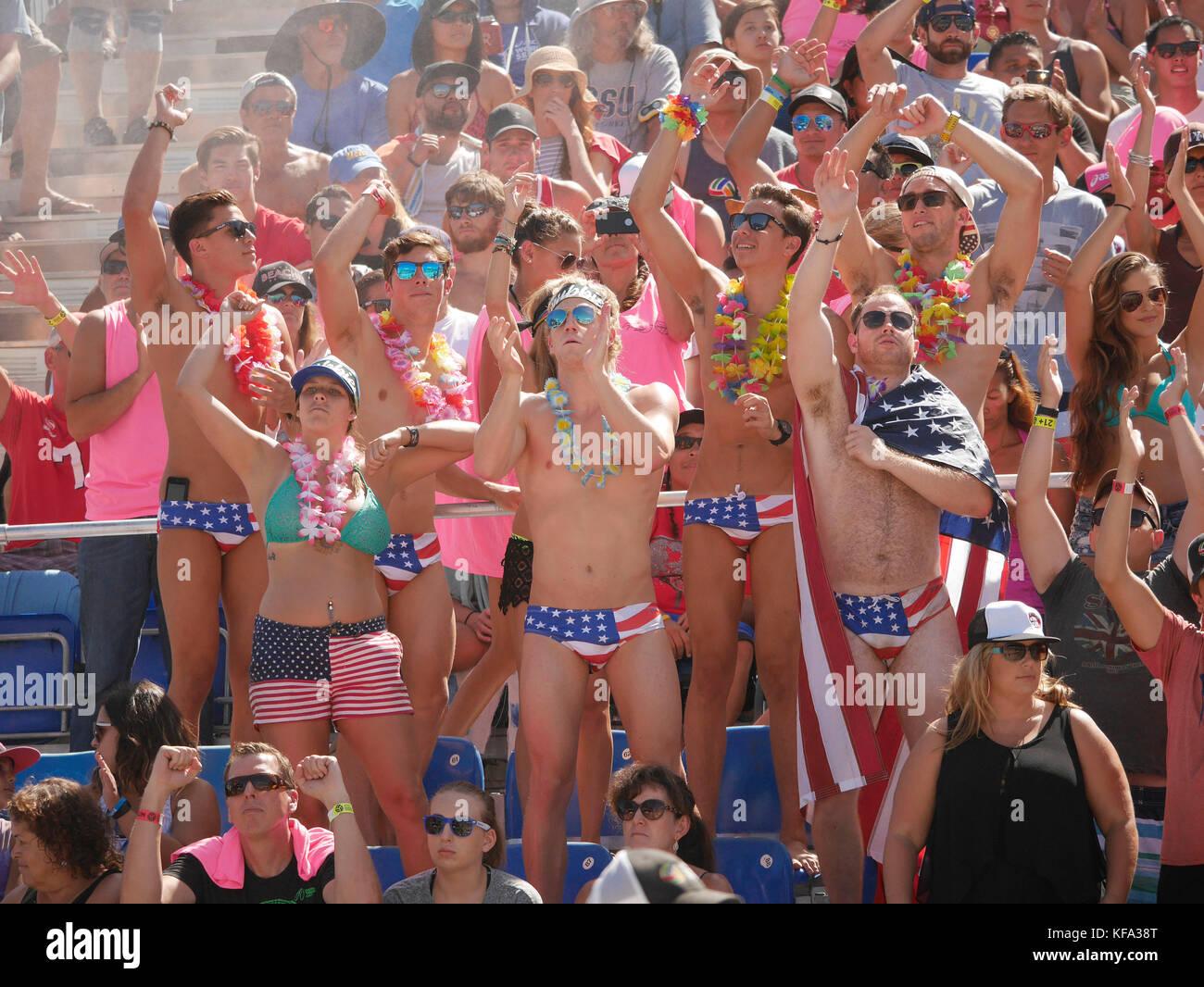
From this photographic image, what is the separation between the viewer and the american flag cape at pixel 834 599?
198 inches

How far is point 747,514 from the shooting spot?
222 inches

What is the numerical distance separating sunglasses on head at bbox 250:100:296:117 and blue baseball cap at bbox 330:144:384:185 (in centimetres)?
43

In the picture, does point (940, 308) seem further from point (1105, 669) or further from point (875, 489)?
point (1105, 669)

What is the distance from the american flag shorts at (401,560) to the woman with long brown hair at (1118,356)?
237cm

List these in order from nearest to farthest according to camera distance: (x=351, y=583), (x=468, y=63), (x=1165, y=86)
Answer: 1. (x=351, y=583)
2. (x=1165, y=86)
3. (x=468, y=63)

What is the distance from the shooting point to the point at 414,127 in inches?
348

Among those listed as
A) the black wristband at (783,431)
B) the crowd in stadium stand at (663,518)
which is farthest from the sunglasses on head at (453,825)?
the black wristband at (783,431)

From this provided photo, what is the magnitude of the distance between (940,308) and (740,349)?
2.33ft

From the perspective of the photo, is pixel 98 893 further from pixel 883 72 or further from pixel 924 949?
pixel 883 72

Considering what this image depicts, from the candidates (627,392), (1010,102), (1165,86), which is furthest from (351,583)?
(1165,86)

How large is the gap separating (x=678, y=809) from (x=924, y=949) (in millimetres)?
956

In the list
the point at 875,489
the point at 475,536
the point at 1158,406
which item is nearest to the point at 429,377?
the point at 475,536

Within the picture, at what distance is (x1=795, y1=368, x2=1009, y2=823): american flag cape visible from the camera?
5.02 metres

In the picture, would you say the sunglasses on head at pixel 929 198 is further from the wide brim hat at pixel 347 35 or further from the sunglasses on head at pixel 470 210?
the wide brim hat at pixel 347 35
